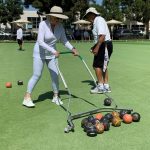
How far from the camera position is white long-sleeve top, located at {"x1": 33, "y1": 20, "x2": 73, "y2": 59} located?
8500mm

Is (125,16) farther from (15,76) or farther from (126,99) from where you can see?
(126,99)

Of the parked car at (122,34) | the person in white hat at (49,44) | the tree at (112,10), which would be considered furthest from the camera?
the tree at (112,10)

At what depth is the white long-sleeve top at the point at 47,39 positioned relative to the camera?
335 inches

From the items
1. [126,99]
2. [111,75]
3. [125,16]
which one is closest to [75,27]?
[125,16]

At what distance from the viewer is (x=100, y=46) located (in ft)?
34.8

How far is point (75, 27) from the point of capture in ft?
211

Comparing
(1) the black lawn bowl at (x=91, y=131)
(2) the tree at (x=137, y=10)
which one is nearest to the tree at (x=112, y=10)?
(2) the tree at (x=137, y=10)

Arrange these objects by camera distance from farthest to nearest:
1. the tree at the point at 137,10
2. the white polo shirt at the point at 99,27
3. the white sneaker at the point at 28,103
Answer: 1. the tree at the point at 137,10
2. the white polo shirt at the point at 99,27
3. the white sneaker at the point at 28,103

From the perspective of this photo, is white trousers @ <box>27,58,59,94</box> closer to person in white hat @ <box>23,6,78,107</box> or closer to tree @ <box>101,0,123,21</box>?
person in white hat @ <box>23,6,78,107</box>

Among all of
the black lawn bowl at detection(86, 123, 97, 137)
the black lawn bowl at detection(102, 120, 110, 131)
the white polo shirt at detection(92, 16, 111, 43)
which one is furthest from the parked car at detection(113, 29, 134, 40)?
the black lawn bowl at detection(86, 123, 97, 137)

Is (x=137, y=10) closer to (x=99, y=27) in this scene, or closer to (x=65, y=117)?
(x=99, y=27)

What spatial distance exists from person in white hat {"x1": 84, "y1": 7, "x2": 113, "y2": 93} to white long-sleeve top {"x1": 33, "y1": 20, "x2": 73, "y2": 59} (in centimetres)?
152

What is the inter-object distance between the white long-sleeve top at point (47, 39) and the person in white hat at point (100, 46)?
1.52 meters

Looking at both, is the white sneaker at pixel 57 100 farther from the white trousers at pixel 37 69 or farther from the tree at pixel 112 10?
the tree at pixel 112 10
